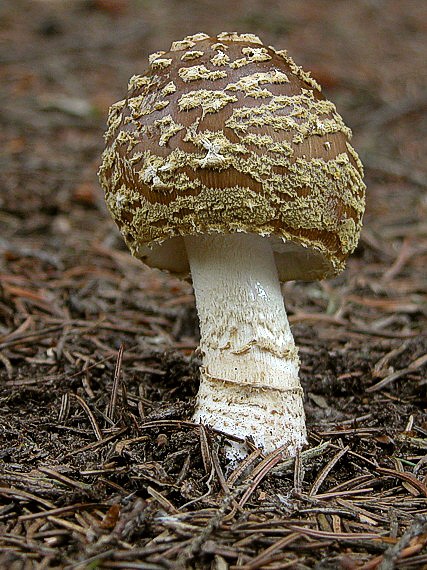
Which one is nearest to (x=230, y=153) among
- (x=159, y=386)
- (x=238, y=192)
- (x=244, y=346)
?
(x=238, y=192)

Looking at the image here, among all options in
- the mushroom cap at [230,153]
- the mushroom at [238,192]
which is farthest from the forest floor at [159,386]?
the mushroom cap at [230,153]

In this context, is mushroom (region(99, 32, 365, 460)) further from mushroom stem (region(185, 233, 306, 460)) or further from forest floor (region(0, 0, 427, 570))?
forest floor (region(0, 0, 427, 570))

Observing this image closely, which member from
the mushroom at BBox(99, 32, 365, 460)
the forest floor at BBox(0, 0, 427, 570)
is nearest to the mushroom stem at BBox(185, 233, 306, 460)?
the mushroom at BBox(99, 32, 365, 460)

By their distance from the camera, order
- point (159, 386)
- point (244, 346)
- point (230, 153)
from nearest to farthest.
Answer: point (230, 153) < point (244, 346) < point (159, 386)

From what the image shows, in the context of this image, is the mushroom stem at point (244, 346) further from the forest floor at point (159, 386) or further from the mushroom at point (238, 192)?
the forest floor at point (159, 386)

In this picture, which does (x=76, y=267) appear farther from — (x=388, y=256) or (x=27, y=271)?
(x=388, y=256)

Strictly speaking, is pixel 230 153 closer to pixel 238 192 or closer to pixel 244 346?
pixel 238 192
